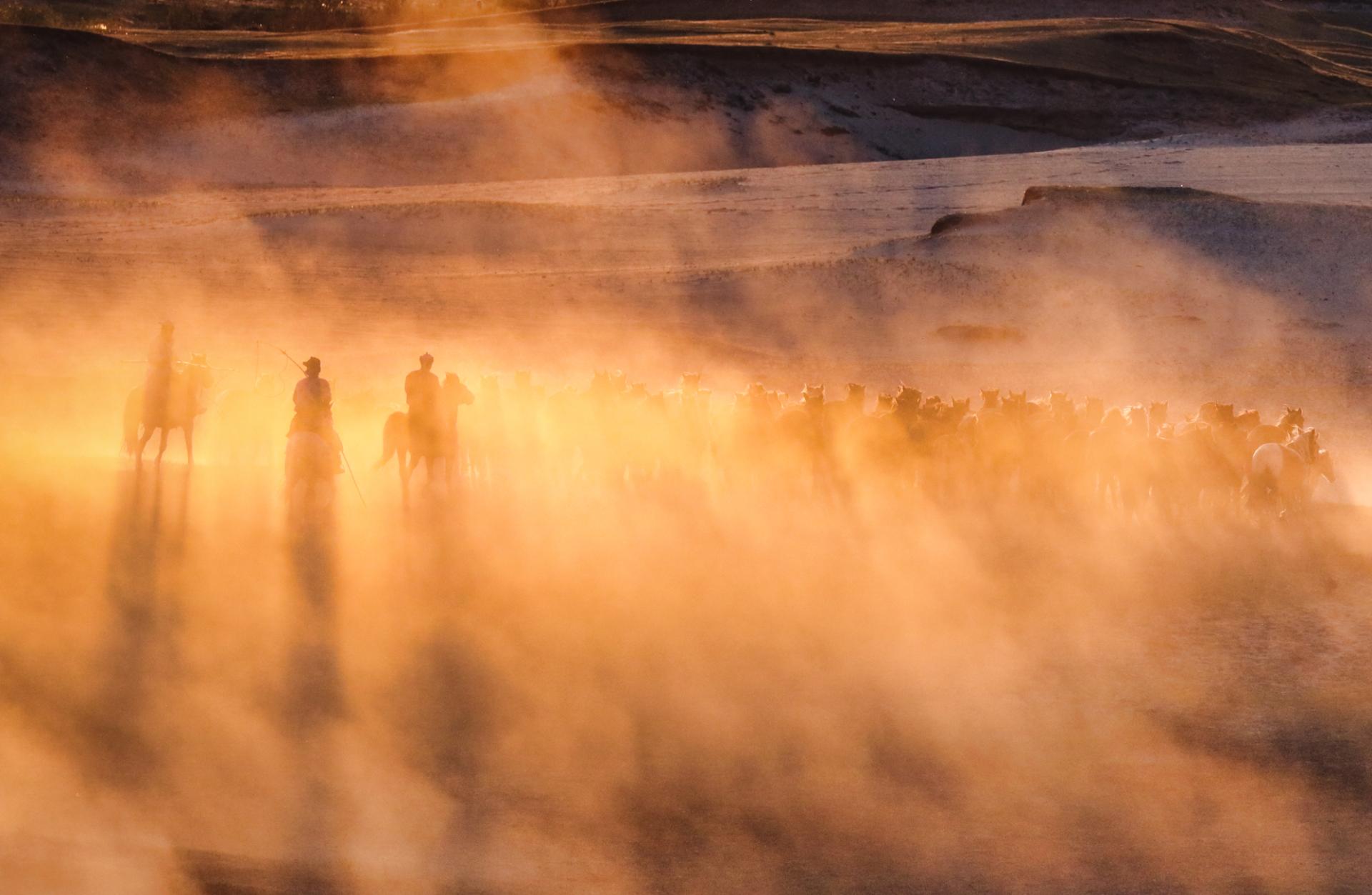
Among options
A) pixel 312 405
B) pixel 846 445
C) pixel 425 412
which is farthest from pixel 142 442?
pixel 846 445

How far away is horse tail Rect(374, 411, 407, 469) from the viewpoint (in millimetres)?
21531

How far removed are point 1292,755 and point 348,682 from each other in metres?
6.91

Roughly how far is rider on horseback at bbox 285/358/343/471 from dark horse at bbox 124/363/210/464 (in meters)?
2.91

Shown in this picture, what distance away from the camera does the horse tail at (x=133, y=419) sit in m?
21.9

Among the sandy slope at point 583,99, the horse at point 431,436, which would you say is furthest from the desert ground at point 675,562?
the sandy slope at point 583,99

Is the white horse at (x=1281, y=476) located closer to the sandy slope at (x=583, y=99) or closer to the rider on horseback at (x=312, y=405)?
the rider on horseback at (x=312, y=405)

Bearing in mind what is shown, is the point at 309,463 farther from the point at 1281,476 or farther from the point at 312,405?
the point at 1281,476

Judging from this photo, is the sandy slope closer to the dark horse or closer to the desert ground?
the desert ground

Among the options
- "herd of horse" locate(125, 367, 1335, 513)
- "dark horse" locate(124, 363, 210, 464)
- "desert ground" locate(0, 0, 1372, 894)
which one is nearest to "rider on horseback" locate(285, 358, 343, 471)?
"desert ground" locate(0, 0, 1372, 894)

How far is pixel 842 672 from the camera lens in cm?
1583

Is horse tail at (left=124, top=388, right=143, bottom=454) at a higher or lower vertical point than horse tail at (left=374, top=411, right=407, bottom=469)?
higher

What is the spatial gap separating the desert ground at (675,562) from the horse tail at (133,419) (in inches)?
31.0

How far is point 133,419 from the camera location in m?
22.0

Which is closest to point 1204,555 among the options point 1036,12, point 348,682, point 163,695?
point 348,682
